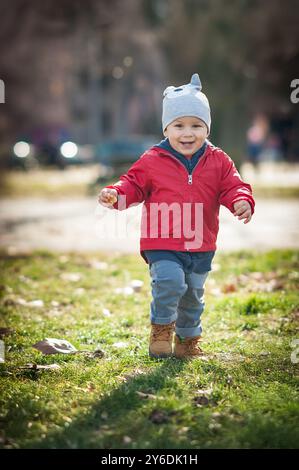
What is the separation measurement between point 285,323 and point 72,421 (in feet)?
7.37

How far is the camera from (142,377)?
349cm

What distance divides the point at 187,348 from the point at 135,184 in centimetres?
103

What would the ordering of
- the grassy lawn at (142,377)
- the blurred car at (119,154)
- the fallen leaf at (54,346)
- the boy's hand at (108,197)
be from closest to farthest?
1. the grassy lawn at (142,377)
2. the boy's hand at (108,197)
3. the fallen leaf at (54,346)
4. the blurred car at (119,154)

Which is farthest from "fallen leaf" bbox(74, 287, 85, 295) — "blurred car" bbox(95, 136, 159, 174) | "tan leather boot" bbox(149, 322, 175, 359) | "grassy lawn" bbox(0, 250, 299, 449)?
"blurred car" bbox(95, 136, 159, 174)

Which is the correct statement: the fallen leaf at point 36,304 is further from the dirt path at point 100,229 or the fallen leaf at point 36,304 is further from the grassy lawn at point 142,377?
the dirt path at point 100,229

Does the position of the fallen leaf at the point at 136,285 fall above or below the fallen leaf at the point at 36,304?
above

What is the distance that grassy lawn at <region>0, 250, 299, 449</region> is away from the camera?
2883 mm

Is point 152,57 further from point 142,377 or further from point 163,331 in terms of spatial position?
point 142,377

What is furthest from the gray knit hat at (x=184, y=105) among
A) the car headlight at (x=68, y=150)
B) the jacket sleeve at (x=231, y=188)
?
the car headlight at (x=68, y=150)

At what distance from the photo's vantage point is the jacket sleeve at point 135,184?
386cm

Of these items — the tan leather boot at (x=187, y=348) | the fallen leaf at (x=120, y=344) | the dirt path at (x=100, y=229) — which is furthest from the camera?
the dirt path at (x=100, y=229)

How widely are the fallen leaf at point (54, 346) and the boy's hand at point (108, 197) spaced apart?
1.00m

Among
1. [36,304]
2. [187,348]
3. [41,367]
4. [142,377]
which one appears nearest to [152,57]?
[36,304]
